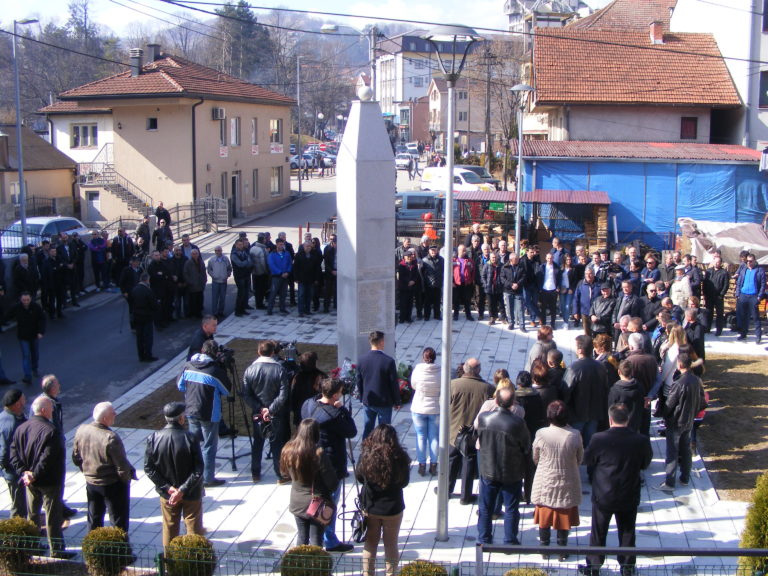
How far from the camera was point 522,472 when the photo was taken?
793 cm

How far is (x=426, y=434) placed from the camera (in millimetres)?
9766

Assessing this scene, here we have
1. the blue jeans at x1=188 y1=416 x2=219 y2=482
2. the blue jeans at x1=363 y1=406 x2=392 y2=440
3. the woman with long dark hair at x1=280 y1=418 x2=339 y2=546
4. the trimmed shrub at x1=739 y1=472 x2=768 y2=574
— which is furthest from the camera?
the blue jeans at x1=363 y1=406 x2=392 y2=440

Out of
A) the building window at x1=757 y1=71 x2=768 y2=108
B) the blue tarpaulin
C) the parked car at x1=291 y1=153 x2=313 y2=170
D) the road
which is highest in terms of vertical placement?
the building window at x1=757 y1=71 x2=768 y2=108

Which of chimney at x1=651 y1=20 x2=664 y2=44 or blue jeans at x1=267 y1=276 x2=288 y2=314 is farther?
chimney at x1=651 y1=20 x2=664 y2=44

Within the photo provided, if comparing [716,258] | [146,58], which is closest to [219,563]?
[716,258]

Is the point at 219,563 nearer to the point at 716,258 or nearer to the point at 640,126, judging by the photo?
the point at 716,258

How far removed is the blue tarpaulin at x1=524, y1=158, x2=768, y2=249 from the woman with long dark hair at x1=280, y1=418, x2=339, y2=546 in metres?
22.1

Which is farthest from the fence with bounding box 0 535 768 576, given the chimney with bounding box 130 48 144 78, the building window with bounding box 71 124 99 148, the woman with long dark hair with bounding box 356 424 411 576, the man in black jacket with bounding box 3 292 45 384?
the building window with bounding box 71 124 99 148

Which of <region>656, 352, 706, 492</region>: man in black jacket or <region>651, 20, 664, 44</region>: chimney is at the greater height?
<region>651, 20, 664, 44</region>: chimney

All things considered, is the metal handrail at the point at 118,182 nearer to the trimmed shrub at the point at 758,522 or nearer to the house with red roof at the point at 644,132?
the house with red roof at the point at 644,132

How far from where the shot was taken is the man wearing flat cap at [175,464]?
7363 mm

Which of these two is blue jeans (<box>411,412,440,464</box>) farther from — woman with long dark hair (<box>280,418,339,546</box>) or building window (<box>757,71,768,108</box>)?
building window (<box>757,71,768,108</box>)

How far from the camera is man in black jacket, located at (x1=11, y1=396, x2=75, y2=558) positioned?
771 cm

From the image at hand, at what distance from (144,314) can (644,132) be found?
23.1 meters
